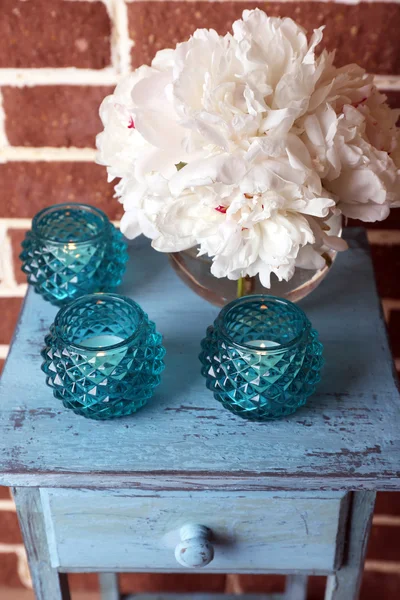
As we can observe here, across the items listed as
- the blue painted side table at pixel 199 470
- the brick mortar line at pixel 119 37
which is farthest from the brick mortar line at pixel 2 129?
the blue painted side table at pixel 199 470

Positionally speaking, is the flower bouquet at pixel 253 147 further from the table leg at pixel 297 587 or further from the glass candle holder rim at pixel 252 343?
the table leg at pixel 297 587

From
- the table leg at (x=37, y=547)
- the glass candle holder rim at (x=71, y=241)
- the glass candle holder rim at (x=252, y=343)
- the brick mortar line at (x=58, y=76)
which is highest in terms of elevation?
the brick mortar line at (x=58, y=76)

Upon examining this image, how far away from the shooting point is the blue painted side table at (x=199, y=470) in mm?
551

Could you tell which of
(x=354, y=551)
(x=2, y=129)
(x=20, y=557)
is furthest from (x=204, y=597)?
(x=2, y=129)

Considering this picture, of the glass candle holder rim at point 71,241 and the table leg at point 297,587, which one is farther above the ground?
the glass candle holder rim at point 71,241

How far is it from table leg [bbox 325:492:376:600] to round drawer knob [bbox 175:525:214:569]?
0.42 ft

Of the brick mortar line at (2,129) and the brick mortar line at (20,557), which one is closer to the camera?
the brick mortar line at (2,129)

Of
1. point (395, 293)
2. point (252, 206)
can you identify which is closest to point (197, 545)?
point (252, 206)

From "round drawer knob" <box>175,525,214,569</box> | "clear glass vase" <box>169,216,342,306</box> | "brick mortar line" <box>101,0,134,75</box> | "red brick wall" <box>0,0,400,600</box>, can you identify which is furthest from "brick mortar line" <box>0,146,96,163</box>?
"round drawer knob" <box>175,525,214,569</box>

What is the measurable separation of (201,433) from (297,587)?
21.7 inches

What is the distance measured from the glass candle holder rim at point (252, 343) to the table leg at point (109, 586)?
0.59 meters

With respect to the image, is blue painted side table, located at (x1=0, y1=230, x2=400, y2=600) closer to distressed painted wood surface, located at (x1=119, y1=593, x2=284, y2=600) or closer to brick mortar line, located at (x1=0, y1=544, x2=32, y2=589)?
distressed painted wood surface, located at (x1=119, y1=593, x2=284, y2=600)

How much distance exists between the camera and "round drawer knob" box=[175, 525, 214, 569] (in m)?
0.60

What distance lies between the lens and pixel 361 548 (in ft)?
2.09
